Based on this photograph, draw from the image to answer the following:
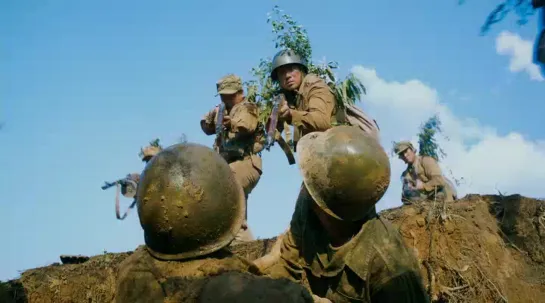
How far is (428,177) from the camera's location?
13.0 metres

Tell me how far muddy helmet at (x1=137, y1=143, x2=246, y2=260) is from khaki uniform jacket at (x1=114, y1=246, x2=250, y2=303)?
60 millimetres

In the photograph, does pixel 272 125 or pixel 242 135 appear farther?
Result: pixel 242 135

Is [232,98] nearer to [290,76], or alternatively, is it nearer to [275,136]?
[290,76]

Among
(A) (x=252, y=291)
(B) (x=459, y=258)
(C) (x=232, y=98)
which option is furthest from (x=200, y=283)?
(B) (x=459, y=258)

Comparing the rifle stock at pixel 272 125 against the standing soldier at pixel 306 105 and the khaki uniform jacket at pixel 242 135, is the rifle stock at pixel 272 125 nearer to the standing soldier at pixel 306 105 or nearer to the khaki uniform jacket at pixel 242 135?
the standing soldier at pixel 306 105

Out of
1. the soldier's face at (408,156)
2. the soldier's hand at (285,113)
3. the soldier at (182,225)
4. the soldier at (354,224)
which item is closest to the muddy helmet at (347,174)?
the soldier at (354,224)

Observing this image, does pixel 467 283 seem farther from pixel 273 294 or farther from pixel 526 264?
pixel 273 294

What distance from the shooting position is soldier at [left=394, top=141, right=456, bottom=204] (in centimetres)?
1255

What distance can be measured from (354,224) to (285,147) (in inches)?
121

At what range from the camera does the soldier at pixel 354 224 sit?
12.5ft

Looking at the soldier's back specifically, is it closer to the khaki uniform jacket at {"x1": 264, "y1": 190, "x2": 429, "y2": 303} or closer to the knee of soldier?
the knee of soldier

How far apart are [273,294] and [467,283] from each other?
6.92 m

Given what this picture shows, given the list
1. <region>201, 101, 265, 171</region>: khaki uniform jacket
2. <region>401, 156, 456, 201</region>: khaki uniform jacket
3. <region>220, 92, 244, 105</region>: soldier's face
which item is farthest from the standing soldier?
<region>401, 156, 456, 201</region>: khaki uniform jacket

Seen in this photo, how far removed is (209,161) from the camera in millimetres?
3010
